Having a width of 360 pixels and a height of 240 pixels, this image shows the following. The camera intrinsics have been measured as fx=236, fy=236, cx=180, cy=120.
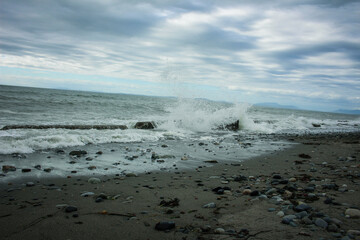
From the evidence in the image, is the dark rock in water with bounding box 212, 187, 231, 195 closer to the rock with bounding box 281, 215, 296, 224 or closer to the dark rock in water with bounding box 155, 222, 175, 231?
the rock with bounding box 281, 215, 296, 224

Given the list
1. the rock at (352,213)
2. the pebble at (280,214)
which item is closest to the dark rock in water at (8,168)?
the pebble at (280,214)

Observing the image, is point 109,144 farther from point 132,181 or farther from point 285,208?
point 285,208

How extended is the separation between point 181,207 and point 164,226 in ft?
2.30

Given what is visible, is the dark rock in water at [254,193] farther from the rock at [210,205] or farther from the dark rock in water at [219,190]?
the rock at [210,205]

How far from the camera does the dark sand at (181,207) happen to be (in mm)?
2486

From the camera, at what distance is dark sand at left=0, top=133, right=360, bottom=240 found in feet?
8.16

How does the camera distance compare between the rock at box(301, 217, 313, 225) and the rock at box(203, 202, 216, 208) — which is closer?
the rock at box(301, 217, 313, 225)

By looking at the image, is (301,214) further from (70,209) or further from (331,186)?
(70,209)

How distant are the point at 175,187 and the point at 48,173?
8.71ft

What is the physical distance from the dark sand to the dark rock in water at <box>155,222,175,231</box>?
0.16 ft

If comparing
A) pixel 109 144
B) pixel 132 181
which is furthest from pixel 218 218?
pixel 109 144

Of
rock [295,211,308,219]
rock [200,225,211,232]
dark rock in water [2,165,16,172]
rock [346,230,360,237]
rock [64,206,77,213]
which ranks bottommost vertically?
dark rock in water [2,165,16,172]

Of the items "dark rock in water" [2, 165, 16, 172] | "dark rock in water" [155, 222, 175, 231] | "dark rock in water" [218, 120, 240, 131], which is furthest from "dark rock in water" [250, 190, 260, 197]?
"dark rock in water" [218, 120, 240, 131]

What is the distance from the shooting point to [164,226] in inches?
103
